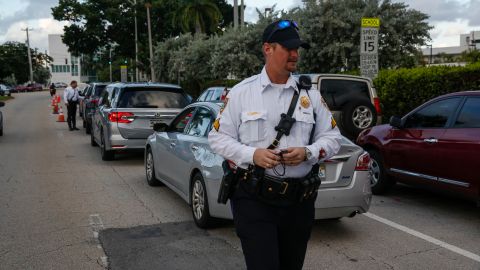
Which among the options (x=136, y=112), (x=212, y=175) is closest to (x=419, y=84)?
(x=136, y=112)

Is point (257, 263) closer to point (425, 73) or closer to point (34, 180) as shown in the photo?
point (34, 180)

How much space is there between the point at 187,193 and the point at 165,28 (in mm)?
45320

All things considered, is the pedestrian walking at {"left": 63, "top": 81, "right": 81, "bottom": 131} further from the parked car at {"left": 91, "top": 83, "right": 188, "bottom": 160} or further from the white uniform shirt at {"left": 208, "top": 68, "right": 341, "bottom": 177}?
the white uniform shirt at {"left": 208, "top": 68, "right": 341, "bottom": 177}

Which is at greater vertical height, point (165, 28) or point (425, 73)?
point (165, 28)

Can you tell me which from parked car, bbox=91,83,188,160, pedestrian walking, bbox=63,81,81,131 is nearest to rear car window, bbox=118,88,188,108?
parked car, bbox=91,83,188,160

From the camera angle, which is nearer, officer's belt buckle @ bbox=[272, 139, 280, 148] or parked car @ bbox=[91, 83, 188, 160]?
officer's belt buckle @ bbox=[272, 139, 280, 148]

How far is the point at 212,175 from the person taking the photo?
531cm

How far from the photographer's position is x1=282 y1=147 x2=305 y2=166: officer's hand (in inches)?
103

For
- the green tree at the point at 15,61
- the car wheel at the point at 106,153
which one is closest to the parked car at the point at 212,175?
the car wheel at the point at 106,153

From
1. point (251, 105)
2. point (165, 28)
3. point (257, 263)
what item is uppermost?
point (165, 28)

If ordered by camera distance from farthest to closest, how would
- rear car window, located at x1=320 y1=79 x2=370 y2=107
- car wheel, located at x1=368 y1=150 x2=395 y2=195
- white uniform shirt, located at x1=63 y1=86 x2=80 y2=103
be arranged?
white uniform shirt, located at x1=63 y1=86 x2=80 y2=103
rear car window, located at x1=320 y1=79 x2=370 y2=107
car wheel, located at x1=368 y1=150 x2=395 y2=195

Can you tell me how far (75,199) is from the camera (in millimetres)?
7203

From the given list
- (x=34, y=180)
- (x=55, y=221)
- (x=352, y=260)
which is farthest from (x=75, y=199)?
(x=352, y=260)

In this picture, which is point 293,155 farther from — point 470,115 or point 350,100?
point 350,100
